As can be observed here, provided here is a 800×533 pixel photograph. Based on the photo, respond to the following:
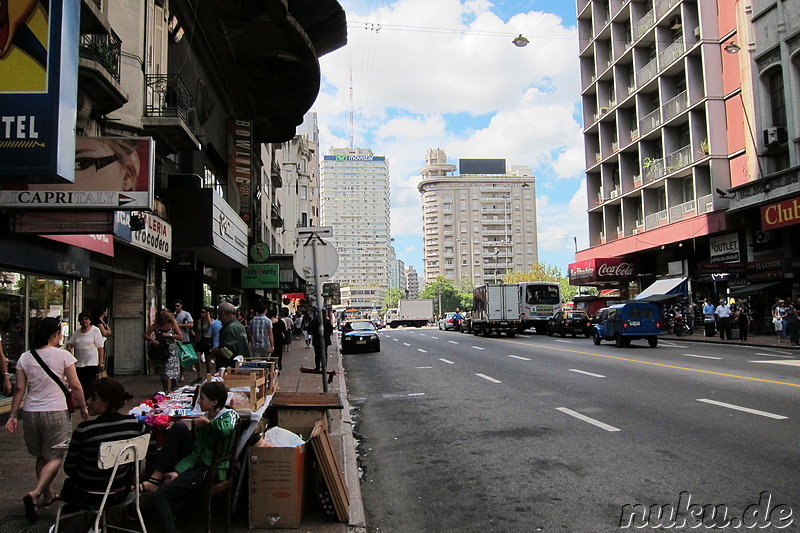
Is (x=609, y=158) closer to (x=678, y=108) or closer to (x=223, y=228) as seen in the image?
(x=678, y=108)

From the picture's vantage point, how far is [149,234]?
14812 millimetres

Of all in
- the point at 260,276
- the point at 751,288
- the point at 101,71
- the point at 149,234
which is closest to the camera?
the point at 101,71

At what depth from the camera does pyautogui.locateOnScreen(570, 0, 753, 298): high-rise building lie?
34156mm

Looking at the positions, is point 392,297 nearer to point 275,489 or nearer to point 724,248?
point 724,248

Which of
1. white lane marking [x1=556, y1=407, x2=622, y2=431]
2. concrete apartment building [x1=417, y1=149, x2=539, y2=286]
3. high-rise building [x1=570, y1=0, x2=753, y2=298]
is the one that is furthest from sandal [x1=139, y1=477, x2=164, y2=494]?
concrete apartment building [x1=417, y1=149, x2=539, y2=286]

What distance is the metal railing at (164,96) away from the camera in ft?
51.6

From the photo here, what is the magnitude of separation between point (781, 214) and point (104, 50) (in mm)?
27384

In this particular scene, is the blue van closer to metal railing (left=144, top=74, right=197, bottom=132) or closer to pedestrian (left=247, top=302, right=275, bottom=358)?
pedestrian (left=247, top=302, right=275, bottom=358)

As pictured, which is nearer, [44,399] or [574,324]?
[44,399]

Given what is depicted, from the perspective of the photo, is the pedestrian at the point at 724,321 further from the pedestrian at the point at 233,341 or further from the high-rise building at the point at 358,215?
the high-rise building at the point at 358,215

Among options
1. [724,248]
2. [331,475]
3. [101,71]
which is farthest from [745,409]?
[724,248]

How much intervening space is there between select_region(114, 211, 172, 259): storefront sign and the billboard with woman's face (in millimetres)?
3016

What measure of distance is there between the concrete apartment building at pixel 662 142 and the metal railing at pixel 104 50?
87.5 ft

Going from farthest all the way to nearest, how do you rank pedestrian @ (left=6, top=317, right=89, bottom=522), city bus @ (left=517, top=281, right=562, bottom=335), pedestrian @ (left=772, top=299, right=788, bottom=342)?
city bus @ (left=517, top=281, right=562, bottom=335) → pedestrian @ (left=772, top=299, right=788, bottom=342) → pedestrian @ (left=6, top=317, right=89, bottom=522)
